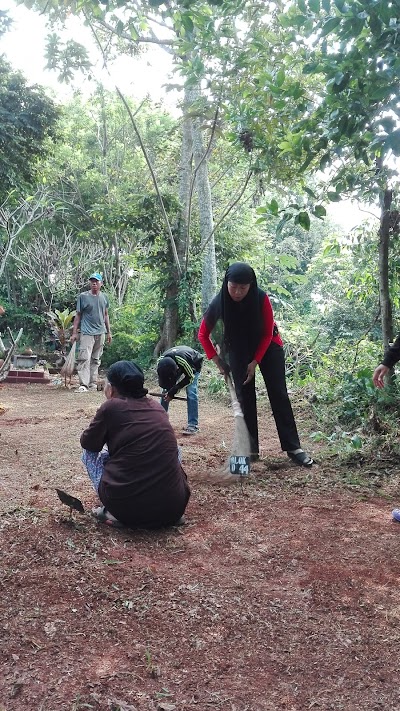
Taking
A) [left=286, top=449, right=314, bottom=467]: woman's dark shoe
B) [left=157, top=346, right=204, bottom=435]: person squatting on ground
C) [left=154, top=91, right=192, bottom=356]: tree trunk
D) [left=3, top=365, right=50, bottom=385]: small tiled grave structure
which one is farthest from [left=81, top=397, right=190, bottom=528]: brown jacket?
[left=154, top=91, right=192, bottom=356]: tree trunk

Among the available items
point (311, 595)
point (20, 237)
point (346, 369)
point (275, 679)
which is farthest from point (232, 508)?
point (20, 237)

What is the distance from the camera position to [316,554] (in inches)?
117

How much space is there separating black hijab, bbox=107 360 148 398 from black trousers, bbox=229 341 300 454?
1321 mm

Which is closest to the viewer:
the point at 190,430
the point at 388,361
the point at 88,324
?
the point at 388,361

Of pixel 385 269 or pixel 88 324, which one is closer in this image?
pixel 385 269

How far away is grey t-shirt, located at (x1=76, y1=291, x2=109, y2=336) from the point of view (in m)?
8.92

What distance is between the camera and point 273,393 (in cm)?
462

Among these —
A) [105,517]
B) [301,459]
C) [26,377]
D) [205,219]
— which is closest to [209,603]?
[105,517]

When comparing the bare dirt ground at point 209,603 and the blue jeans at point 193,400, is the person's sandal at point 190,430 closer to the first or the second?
the blue jeans at point 193,400

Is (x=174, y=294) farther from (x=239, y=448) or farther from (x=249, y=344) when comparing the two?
(x=239, y=448)

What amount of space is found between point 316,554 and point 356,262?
4697mm

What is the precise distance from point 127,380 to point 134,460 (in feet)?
1.51

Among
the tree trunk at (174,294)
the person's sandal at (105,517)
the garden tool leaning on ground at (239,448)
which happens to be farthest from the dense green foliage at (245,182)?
the person's sandal at (105,517)

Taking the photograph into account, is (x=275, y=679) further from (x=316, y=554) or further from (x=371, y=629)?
(x=316, y=554)
